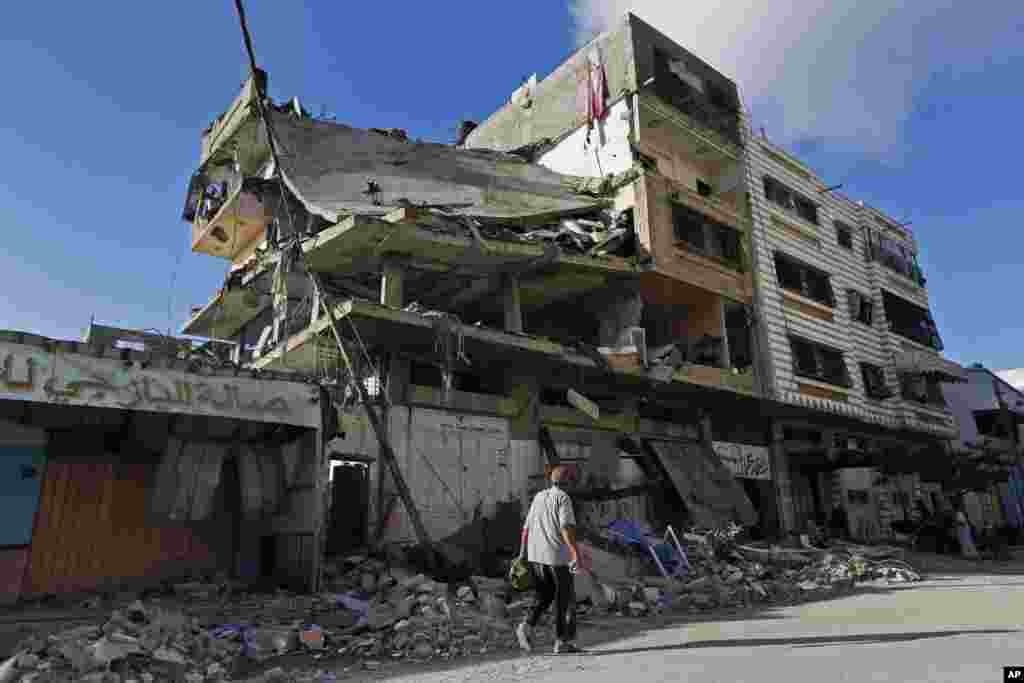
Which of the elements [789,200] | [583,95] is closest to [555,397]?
[583,95]

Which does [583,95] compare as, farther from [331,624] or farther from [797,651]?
[797,651]

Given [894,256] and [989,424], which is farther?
[989,424]

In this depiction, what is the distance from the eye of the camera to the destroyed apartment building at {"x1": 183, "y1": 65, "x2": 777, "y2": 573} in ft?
43.4

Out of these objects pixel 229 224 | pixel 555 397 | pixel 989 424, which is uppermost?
pixel 229 224

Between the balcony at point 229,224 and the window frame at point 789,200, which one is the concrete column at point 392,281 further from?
the window frame at point 789,200

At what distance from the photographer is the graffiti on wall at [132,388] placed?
7.16 meters

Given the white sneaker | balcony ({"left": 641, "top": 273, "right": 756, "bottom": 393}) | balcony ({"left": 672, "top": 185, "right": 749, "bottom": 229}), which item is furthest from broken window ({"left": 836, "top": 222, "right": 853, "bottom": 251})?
the white sneaker

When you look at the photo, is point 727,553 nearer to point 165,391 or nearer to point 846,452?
point 846,452

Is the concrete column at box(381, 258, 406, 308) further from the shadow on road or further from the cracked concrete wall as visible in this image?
the cracked concrete wall

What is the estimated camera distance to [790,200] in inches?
981

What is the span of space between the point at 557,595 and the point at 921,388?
27.2 metres

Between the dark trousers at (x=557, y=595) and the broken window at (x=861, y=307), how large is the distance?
75.6 feet

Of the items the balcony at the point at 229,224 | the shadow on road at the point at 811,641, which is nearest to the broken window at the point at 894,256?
the balcony at the point at 229,224

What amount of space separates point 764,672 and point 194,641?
4.77 meters
